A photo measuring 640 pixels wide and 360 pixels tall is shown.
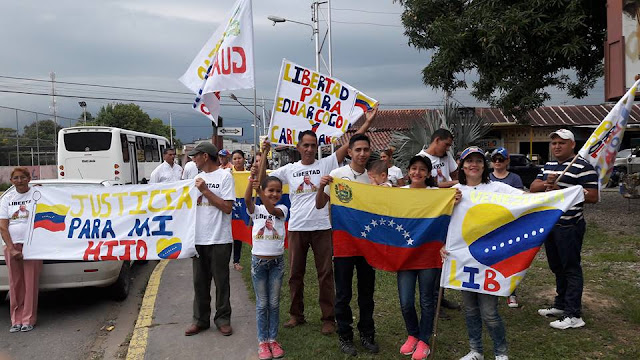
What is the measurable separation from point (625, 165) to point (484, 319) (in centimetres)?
2192

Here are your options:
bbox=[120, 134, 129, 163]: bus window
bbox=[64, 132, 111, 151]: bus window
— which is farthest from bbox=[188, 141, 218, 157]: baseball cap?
bbox=[120, 134, 129, 163]: bus window

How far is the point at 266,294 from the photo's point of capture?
14.3ft

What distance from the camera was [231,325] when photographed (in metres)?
5.16

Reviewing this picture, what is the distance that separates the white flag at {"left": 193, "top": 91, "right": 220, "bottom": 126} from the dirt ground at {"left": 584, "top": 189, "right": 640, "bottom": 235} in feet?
27.7

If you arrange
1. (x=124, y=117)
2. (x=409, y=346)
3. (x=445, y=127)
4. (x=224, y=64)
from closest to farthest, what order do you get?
(x=409, y=346), (x=224, y=64), (x=445, y=127), (x=124, y=117)

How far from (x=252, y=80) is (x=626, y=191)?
11.8 meters

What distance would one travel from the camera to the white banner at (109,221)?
520 cm

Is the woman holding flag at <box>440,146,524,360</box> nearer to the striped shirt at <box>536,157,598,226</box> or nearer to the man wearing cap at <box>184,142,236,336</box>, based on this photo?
the striped shirt at <box>536,157,598,226</box>

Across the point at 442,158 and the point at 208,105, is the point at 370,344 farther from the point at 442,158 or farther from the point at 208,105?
the point at 208,105

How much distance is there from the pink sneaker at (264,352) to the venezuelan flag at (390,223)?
3.44ft

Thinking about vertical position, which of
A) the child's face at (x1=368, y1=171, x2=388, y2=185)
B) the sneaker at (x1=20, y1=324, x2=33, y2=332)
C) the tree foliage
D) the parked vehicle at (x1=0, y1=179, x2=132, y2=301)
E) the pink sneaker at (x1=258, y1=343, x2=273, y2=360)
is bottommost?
the sneaker at (x1=20, y1=324, x2=33, y2=332)

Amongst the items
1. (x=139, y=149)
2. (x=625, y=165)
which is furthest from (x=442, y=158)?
(x=139, y=149)

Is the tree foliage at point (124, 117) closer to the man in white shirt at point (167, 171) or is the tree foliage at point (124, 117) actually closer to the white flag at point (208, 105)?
the man in white shirt at point (167, 171)

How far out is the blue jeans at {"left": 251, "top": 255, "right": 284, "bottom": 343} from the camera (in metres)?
4.32
